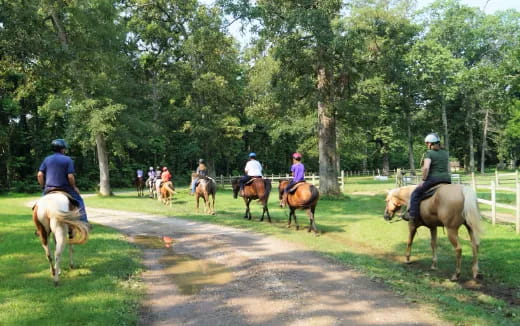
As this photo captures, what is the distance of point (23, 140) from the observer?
38406 mm

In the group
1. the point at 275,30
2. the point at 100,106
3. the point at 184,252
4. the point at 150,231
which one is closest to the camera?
the point at 184,252

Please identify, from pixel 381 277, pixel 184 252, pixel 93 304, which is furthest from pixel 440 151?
pixel 93 304

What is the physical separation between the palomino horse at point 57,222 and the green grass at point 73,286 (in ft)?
1.62

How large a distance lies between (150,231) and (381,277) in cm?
830

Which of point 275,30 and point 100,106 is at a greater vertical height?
point 275,30

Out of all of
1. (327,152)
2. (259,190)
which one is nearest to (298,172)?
(259,190)

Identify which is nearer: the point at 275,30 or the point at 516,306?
the point at 516,306

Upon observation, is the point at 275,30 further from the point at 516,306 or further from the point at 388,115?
the point at 388,115

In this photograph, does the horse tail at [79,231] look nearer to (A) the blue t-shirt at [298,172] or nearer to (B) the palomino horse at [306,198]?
(B) the palomino horse at [306,198]

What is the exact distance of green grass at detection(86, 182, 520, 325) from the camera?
5719 millimetres

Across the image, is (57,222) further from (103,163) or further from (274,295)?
(103,163)

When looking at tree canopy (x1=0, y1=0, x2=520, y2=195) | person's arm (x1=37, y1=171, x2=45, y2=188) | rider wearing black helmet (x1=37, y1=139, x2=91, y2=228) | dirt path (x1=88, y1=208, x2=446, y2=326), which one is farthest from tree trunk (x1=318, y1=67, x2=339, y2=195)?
person's arm (x1=37, y1=171, x2=45, y2=188)

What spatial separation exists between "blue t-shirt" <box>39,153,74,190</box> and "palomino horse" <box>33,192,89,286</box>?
0.24 metres

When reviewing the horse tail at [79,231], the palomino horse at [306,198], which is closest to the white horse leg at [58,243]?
the horse tail at [79,231]
